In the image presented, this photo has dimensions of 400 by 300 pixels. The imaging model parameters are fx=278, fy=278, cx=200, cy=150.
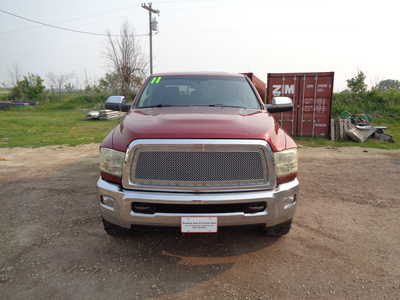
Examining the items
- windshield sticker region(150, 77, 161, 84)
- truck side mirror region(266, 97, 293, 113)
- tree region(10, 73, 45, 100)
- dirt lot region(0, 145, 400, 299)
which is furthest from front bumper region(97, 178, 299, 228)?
tree region(10, 73, 45, 100)

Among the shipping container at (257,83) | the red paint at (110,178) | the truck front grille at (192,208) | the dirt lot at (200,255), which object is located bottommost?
the dirt lot at (200,255)

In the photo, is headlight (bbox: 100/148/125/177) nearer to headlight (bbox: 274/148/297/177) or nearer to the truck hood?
the truck hood

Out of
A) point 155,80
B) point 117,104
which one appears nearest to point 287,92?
point 155,80

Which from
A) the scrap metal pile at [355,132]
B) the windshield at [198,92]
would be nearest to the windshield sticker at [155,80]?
the windshield at [198,92]

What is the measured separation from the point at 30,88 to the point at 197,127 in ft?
124

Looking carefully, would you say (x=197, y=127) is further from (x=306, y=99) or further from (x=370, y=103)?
(x=370, y=103)

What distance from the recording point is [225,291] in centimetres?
225

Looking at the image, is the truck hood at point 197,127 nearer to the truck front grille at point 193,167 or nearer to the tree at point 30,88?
the truck front grille at point 193,167

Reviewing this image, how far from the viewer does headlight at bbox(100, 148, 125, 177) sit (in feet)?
7.77

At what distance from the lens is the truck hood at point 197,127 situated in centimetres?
232

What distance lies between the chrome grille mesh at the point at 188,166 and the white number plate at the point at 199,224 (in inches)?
11.5

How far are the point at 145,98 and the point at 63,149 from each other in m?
5.51

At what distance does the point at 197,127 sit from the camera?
2391mm

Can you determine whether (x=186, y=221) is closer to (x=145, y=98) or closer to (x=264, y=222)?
(x=264, y=222)
